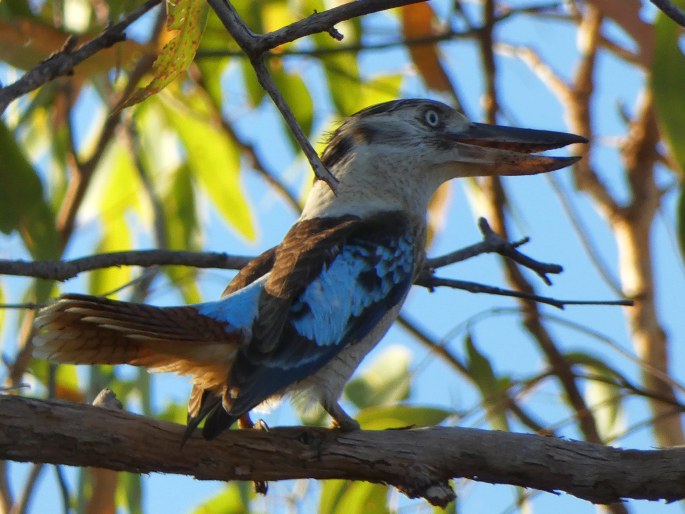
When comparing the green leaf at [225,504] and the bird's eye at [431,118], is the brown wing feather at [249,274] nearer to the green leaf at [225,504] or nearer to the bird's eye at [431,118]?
the bird's eye at [431,118]

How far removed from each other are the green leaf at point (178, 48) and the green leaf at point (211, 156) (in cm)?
265

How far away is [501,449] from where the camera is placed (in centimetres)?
261

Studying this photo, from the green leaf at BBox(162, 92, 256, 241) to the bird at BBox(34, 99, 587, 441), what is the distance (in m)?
1.13

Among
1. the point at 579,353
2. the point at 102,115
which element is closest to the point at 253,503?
the point at 579,353

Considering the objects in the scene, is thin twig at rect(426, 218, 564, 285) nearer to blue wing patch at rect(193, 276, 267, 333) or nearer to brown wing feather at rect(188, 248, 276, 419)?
A: brown wing feather at rect(188, 248, 276, 419)

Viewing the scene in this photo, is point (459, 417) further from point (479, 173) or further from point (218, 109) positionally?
point (218, 109)

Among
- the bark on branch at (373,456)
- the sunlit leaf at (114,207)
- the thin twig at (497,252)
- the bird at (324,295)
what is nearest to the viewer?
the bark on branch at (373,456)

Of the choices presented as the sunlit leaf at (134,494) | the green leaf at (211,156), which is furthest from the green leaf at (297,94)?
the sunlit leaf at (134,494)

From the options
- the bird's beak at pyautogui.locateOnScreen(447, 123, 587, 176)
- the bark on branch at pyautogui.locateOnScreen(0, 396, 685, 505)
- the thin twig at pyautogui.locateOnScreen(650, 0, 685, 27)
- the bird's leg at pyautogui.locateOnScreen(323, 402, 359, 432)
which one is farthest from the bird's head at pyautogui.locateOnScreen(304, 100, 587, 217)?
the thin twig at pyautogui.locateOnScreen(650, 0, 685, 27)

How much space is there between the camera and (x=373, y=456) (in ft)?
8.73

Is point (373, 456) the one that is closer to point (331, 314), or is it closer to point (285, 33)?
point (331, 314)

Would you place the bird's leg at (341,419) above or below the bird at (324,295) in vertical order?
below

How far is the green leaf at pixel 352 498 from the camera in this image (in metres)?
3.38

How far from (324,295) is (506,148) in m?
0.95
